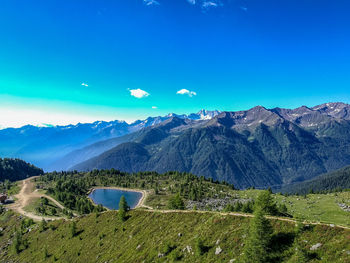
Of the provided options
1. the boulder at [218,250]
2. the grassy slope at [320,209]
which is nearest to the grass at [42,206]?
the boulder at [218,250]

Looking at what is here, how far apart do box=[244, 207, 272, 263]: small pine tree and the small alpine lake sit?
11325 centimetres

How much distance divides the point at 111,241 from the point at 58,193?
122372 mm

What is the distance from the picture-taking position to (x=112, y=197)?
16075cm

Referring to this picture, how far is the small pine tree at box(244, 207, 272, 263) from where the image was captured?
30391mm

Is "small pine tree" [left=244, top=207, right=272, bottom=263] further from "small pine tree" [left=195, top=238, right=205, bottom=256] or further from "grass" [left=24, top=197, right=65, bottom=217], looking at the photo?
"grass" [left=24, top=197, right=65, bottom=217]

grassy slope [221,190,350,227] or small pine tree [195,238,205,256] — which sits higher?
small pine tree [195,238,205,256]

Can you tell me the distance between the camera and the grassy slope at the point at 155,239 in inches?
1299

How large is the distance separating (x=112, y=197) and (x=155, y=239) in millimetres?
119185

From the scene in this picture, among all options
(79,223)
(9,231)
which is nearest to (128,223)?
(79,223)

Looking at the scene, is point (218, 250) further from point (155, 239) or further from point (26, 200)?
point (26, 200)

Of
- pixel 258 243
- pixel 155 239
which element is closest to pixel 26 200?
pixel 155 239

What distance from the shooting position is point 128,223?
69.9 meters

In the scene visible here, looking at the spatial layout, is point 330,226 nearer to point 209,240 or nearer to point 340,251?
point 340,251

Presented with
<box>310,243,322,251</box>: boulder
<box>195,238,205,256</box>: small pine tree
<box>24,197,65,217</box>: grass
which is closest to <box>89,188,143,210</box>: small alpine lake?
<box>24,197,65,217</box>: grass
